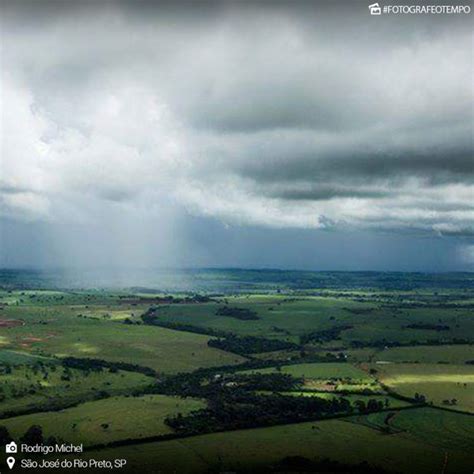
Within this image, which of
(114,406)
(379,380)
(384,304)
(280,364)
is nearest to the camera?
(114,406)

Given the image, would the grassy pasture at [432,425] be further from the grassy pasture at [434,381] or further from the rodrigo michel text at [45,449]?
the rodrigo michel text at [45,449]

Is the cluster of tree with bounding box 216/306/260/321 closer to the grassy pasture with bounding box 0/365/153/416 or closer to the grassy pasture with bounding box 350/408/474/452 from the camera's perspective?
the grassy pasture with bounding box 0/365/153/416

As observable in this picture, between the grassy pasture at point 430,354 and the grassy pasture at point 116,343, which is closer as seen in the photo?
the grassy pasture at point 116,343

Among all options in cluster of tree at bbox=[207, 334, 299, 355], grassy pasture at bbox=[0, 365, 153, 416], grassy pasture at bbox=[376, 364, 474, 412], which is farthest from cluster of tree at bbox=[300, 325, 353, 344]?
grassy pasture at bbox=[0, 365, 153, 416]

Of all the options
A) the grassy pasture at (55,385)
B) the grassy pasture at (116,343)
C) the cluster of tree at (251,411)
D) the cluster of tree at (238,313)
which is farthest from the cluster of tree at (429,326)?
the grassy pasture at (55,385)

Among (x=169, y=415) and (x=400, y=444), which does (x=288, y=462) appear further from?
(x=169, y=415)

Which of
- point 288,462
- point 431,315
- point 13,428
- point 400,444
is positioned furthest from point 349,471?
point 431,315
